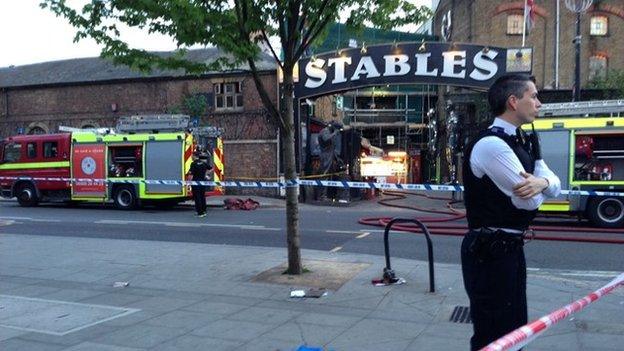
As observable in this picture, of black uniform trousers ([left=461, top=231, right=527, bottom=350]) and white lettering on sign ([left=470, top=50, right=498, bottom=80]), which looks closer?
black uniform trousers ([left=461, top=231, right=527, bottom=350])

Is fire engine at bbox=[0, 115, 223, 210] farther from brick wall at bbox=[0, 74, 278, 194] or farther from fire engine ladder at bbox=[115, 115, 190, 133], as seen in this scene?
brick wall at bbox=[0, 74, 278, 194]

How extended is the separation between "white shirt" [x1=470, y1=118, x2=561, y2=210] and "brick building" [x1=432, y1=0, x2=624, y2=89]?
35.6 metres

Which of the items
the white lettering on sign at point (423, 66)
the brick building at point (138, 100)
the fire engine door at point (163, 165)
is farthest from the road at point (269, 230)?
the brick building at point (138, 100)

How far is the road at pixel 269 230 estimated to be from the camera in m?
10.2

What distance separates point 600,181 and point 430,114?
2328 centimetres

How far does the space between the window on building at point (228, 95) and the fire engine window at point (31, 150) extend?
28.4ft

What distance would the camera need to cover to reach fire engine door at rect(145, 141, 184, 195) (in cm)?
1959

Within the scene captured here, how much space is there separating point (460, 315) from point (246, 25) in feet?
13.9

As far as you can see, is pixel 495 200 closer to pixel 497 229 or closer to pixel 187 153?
pixel 497 229

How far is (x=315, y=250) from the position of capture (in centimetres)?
1062

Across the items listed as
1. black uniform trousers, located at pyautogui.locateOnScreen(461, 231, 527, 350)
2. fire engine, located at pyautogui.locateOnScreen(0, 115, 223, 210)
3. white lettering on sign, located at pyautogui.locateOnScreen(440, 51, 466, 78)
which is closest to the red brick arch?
white lettering on sign, located at pyautogui.locateOnScreen(440, 51, 466, 78)

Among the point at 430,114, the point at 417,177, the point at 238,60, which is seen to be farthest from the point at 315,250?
the point at 417,177

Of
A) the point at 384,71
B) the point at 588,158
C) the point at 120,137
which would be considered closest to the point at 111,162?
the point at 120,137

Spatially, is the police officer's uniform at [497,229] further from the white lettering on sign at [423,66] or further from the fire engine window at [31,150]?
the fire engine window at [31,150]
